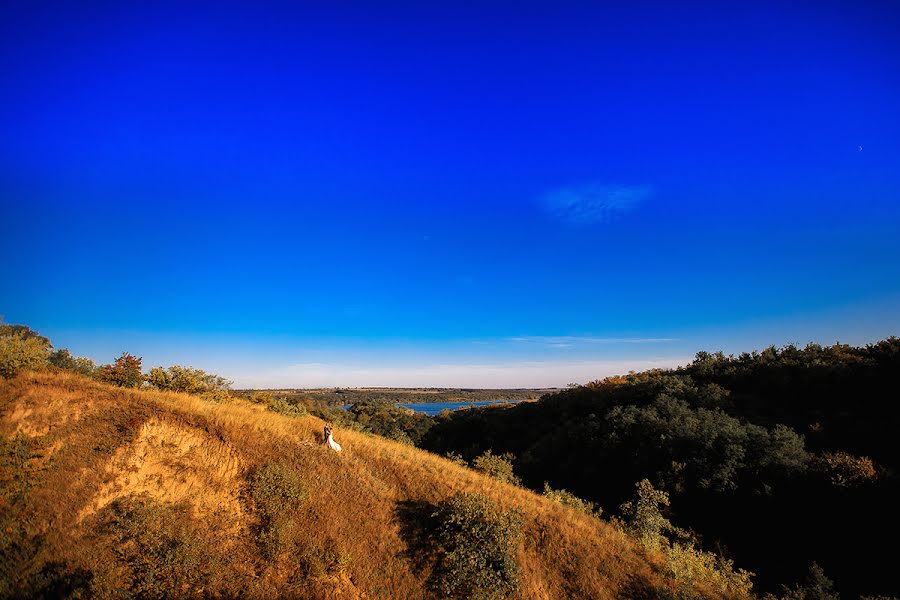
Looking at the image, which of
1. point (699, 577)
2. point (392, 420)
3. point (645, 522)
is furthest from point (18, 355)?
point (392, 420)

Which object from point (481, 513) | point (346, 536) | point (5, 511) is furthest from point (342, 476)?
point (5, 511)

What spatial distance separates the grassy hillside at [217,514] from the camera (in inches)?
356

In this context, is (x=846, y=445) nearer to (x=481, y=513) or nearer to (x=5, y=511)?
(x=481, y=513)

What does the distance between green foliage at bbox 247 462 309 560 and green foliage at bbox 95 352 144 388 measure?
35.4ft

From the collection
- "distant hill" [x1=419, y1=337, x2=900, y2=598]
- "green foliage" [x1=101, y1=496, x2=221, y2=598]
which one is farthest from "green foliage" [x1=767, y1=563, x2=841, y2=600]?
"green foliage" [x1=101, y1=496, x2=221, y2=598]

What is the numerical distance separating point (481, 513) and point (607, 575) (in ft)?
12.8

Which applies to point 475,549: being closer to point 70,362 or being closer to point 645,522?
point 645,522

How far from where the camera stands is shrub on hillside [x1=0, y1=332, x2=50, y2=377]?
43.9 feet

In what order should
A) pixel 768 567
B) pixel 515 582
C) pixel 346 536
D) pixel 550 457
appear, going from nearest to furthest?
1. pixel 515 582
2. pixel 346 536
3. pixel 768 567
4. pixel 550 457

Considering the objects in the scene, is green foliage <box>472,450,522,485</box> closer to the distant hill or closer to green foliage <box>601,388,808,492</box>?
the distant hill

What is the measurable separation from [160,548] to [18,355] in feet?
32.9

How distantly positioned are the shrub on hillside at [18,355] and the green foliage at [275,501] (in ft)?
30.8

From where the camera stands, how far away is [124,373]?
61.9ft

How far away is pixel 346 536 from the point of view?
1093 cm
